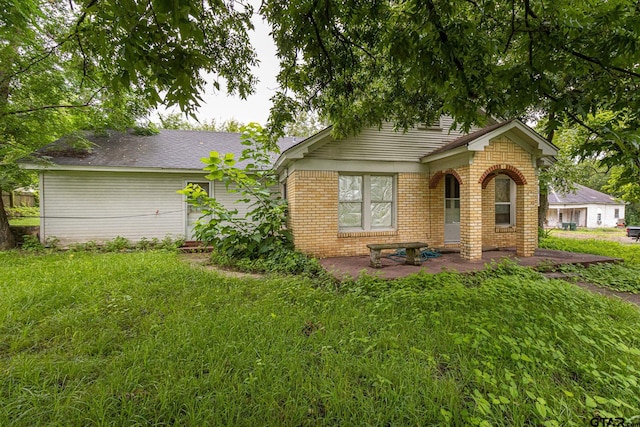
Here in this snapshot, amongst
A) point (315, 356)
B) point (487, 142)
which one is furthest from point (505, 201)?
point (315, 356)

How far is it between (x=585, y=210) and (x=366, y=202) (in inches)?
1473

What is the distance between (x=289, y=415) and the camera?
1981 mm

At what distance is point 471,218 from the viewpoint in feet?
22.0

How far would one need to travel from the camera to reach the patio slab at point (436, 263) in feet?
19.4

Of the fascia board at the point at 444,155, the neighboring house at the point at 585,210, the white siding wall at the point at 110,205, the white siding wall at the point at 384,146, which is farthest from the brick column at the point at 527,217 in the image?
the neighboring house at the point at 585,210

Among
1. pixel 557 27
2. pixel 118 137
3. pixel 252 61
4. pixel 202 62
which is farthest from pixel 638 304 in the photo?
pixel 118 137

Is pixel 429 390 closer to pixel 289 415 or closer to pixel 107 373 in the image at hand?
pixel 289 415

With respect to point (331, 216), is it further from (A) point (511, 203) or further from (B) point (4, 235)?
(B) point (4, 235)

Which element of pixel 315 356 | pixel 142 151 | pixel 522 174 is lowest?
pixel 315 356

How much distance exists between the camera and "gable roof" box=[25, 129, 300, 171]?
9.79 metres

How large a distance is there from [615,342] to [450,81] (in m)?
3.36

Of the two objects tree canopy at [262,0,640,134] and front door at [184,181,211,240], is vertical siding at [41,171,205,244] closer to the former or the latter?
front door at [184,181,211,240]

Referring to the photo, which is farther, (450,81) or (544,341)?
(450,81)

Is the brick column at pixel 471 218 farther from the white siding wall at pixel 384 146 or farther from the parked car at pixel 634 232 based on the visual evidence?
the parked car at pixel 634 232
